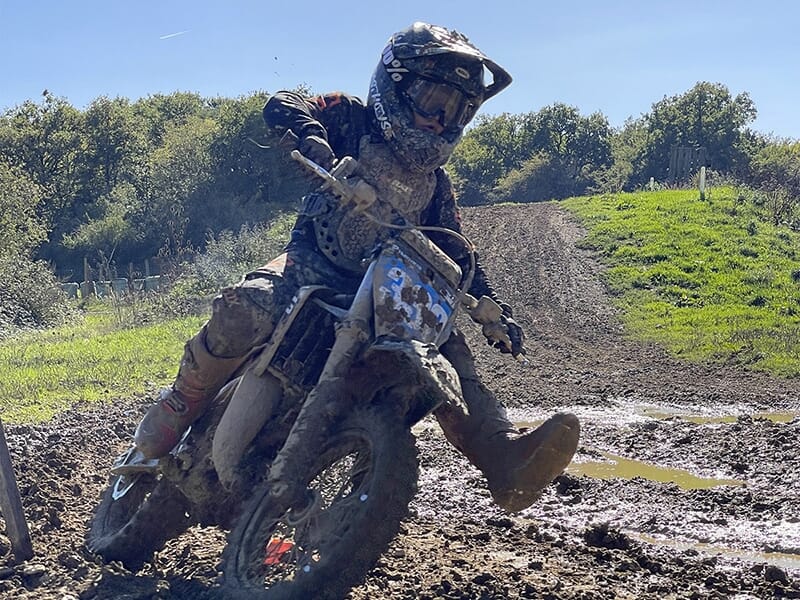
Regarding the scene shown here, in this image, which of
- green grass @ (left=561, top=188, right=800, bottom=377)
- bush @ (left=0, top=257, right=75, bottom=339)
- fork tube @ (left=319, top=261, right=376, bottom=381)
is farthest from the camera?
bush @ (left=0, top=257, right=75, bottom=339)

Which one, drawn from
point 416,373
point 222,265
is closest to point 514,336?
point 416,373

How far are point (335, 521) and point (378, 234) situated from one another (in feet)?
5.19

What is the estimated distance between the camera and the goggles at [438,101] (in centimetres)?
510

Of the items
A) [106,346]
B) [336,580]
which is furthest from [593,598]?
[106,346]

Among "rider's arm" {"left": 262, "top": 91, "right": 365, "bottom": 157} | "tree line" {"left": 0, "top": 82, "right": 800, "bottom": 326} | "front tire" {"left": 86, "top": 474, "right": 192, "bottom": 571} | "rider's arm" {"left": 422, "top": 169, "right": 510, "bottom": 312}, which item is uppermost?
"tree line" {"left": 0, "top": 82, "right": 800, "bottom": 326}

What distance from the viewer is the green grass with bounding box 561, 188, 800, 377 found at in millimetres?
14445

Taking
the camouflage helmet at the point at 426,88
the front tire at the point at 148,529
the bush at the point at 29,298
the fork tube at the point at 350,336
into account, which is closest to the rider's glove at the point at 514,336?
the camouflage helmet at the point at 426,88

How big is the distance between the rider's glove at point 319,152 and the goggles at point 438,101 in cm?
51

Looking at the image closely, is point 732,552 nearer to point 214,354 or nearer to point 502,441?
point 502,441

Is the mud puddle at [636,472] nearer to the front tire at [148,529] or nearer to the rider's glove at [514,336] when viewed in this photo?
the rider's glove at [514,336]

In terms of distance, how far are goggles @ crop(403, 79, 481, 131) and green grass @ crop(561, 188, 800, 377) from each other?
8.49 m

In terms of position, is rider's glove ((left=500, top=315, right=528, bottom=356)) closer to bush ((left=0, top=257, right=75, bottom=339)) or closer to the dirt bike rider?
the dirt bike rider

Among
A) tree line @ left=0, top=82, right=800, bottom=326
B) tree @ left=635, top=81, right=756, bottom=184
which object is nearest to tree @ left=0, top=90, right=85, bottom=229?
tree line @ left=0, top=82, right=800, bottom=326

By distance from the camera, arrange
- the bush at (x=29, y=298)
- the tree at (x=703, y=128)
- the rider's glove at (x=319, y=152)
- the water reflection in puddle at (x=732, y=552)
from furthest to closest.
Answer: the tree at (x=703, y=128), the bush at (x=29, y=298), the water reflection in puddle at (x=732, y=552), the rider's glove at (x=319, y=152)
